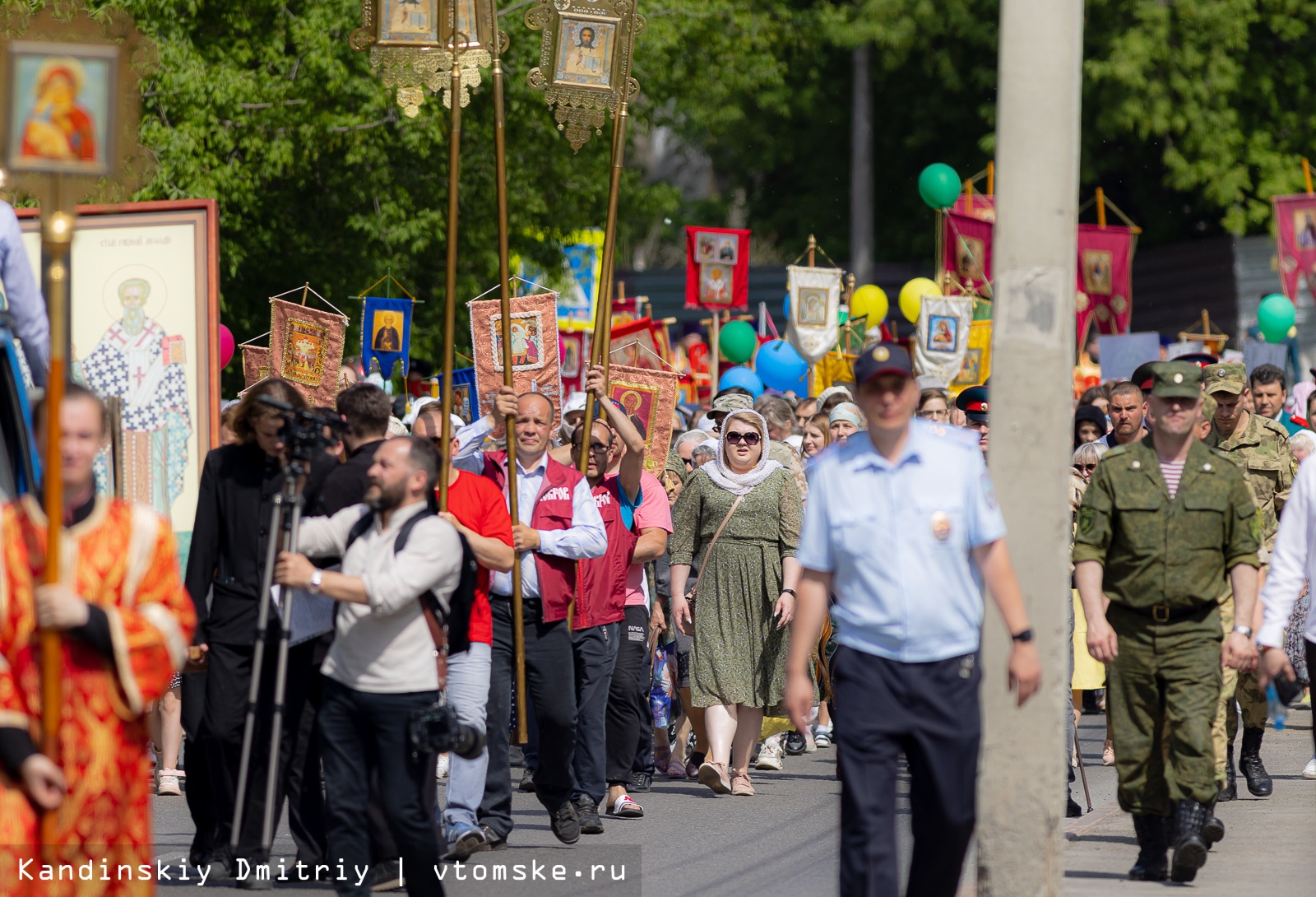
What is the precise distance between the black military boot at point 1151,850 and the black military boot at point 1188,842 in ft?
0.14

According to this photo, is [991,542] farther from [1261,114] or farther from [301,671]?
[1261,114]

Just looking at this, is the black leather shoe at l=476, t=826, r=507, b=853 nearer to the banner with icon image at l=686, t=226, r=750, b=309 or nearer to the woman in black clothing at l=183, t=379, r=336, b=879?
the woman in black clothing at l=183, t=379, r=336, b=879

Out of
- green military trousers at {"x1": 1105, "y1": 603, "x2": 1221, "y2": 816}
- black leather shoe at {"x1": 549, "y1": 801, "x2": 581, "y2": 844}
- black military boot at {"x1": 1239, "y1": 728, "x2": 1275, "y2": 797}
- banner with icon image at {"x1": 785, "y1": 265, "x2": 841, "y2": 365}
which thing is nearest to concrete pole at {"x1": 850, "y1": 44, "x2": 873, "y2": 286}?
banner with icon image at {"x1": 785, "y1": 265, "x2": 841, "y2": 365}

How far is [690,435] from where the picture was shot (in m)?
13.8

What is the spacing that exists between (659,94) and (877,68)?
13175mm

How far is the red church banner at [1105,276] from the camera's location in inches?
1085

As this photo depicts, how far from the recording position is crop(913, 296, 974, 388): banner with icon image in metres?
21.7

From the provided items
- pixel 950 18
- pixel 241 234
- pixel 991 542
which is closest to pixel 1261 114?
pixel 950 18

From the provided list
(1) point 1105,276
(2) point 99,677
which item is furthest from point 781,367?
(2) point 99,677

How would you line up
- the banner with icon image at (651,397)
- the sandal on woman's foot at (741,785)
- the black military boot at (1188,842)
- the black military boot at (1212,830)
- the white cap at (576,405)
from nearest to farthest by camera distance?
1. the black military boot at (1188,842)
2. the black military boot at (1212,830)
3. the sandal on woman's foot at (741,785)
4. the banner with icon image at (651,397)
5. the white cap at (576,405)

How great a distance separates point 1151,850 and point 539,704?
2776mm

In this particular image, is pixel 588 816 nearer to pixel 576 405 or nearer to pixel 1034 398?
pixel 1034 398

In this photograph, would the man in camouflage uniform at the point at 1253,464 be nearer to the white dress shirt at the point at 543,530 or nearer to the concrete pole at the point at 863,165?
the white dress shirt at the point at 543,530

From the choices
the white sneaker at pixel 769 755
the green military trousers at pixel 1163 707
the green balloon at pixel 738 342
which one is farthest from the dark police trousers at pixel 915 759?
the green balloon at pixel 738 342
